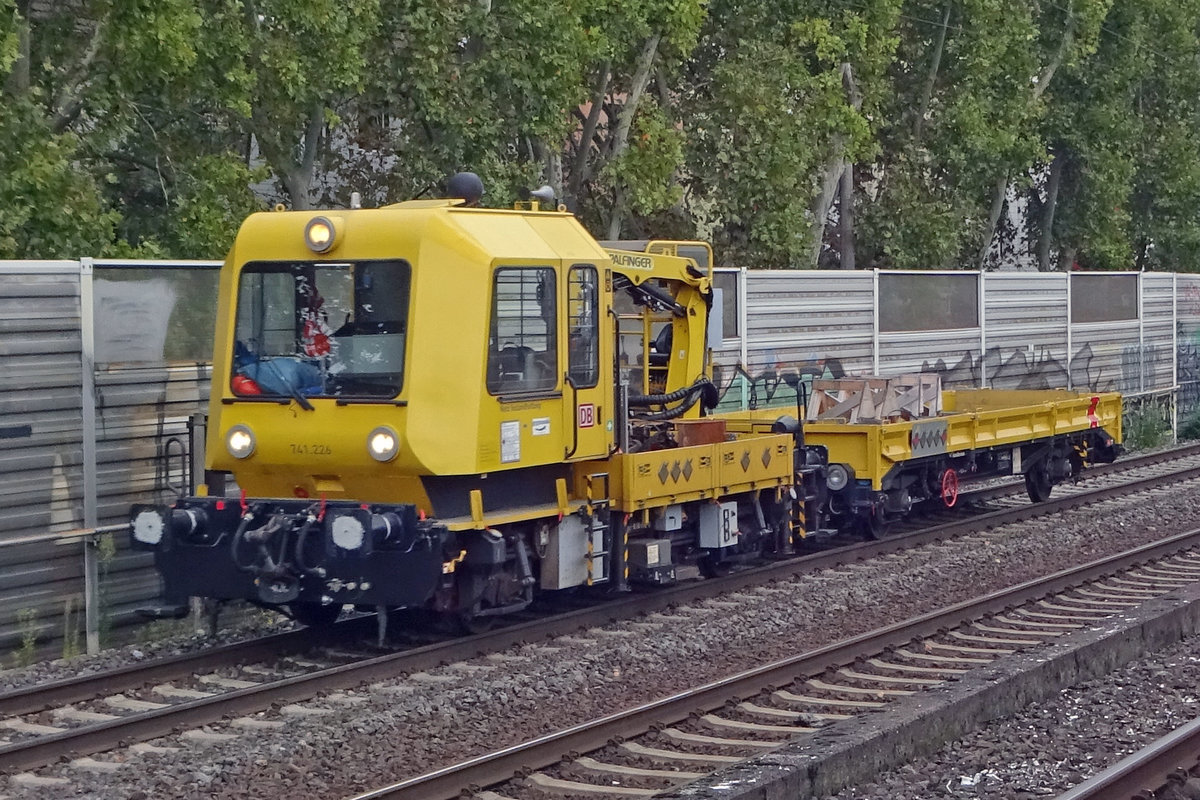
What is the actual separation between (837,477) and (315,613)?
5.51 m

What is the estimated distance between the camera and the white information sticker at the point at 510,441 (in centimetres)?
1002

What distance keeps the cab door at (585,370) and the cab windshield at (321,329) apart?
134 cm

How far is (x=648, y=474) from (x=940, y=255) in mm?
18309

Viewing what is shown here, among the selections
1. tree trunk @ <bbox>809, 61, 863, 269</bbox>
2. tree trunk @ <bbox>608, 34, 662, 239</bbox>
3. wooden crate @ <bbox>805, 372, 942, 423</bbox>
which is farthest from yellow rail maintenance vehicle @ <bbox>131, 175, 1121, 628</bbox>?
tree trunk @ <bbox>809, 61, 863, 269</bbox>

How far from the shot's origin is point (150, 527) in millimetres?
10086

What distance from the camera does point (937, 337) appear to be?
20.8m

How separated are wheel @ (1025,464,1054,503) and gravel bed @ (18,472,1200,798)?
7.47 ft

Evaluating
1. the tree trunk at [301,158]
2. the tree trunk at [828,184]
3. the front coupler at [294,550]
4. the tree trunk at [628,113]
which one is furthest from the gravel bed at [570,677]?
the tree trunk at [828,184]

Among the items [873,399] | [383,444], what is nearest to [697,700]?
[383,444]

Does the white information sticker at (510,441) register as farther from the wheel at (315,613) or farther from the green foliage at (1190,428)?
the green foliage at (1190,428)

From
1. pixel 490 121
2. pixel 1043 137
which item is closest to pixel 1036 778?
pixel 490 121

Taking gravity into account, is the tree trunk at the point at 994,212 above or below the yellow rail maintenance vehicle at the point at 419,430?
above

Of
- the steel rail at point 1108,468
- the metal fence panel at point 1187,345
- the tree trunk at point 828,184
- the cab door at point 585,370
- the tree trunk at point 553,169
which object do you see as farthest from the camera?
the metal fence panel at point 1187,345

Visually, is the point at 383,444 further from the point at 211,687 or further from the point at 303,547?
the point at 211,687
